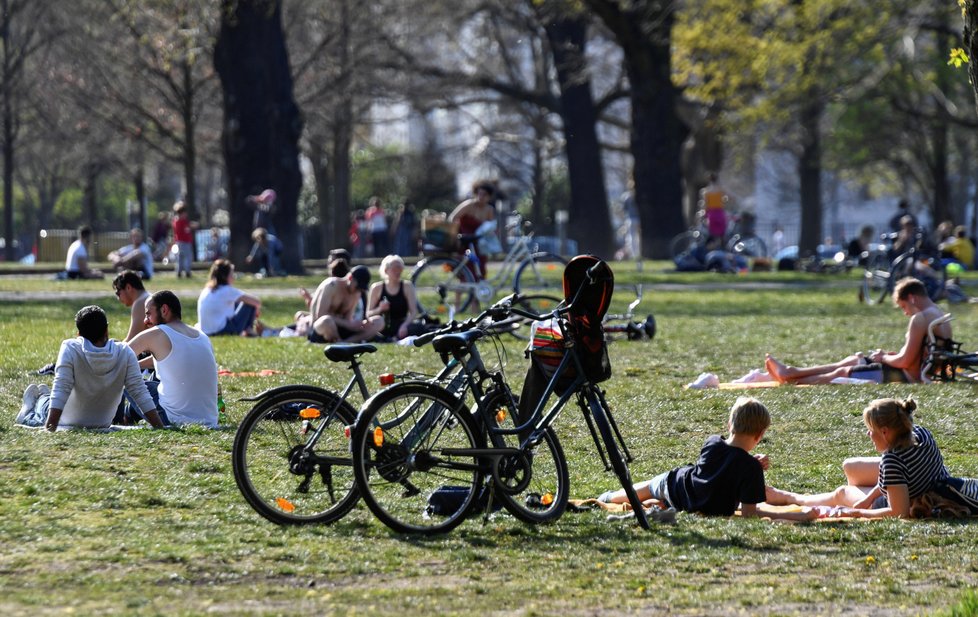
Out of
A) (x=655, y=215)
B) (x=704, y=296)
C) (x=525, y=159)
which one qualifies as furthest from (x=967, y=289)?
(x=525, y=159)

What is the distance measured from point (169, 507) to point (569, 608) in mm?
2683

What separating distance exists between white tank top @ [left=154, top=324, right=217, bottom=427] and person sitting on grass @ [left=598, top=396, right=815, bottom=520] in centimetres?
354

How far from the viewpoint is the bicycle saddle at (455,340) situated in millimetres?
7530

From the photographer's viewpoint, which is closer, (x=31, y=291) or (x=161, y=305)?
(x=161, y=305)

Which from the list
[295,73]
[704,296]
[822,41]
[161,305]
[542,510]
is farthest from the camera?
[295,73]

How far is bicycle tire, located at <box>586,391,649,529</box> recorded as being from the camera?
7594 millimetres

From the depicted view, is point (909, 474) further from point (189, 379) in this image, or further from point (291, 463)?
point (189, 379)

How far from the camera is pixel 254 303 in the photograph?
17734 mm

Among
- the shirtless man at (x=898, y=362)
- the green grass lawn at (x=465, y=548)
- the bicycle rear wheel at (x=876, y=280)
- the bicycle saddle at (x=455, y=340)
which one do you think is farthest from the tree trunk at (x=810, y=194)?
the bicycle saddle at (x=455, y=340)

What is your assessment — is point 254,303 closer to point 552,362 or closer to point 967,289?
point 552,362

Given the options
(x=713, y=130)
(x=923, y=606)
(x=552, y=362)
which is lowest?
(x=923, y=606)

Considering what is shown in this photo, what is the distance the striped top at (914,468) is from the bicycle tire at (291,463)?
2617mm

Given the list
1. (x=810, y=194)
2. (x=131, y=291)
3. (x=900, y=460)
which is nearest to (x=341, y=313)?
(x=131, y=291)

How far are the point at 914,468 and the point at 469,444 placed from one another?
2212mm
